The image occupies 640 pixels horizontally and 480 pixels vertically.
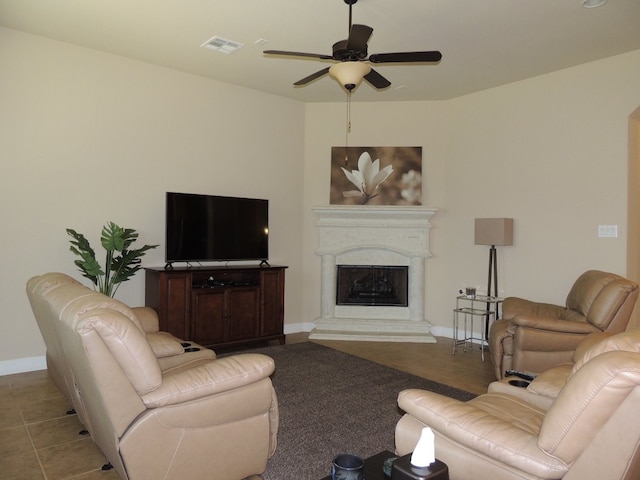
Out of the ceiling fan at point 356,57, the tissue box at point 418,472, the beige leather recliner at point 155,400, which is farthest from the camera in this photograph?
the ceiling fan at point 356,57

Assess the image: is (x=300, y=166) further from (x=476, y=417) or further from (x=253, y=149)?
(x=476, y=417)

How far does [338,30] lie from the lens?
4.14 metres

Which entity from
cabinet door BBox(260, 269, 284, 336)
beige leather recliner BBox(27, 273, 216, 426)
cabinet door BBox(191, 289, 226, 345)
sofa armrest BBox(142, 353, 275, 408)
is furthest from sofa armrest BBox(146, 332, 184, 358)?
cabinet door BBox(260, 269, 284, 336)

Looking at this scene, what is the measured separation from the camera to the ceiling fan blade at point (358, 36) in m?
3.06

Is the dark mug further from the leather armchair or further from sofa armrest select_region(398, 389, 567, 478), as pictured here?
the leather armchair

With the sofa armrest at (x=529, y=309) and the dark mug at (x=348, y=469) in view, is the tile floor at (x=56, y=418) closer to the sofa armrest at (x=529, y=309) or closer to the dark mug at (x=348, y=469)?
the sofa armrest at (x=529, y=309)

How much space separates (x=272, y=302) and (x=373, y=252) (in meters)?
1.68

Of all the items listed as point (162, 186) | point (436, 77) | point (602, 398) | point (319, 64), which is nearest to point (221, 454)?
point (602, 398)

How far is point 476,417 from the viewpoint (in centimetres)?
183

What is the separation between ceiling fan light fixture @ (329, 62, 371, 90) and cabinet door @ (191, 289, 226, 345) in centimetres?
264

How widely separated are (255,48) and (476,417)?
4.03 m

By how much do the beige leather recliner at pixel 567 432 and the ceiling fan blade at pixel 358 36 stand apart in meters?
2.37

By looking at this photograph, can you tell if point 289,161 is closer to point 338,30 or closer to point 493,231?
point 338,30

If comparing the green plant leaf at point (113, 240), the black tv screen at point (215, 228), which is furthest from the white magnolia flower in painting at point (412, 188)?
the green plant leaf at point (113, 240)
